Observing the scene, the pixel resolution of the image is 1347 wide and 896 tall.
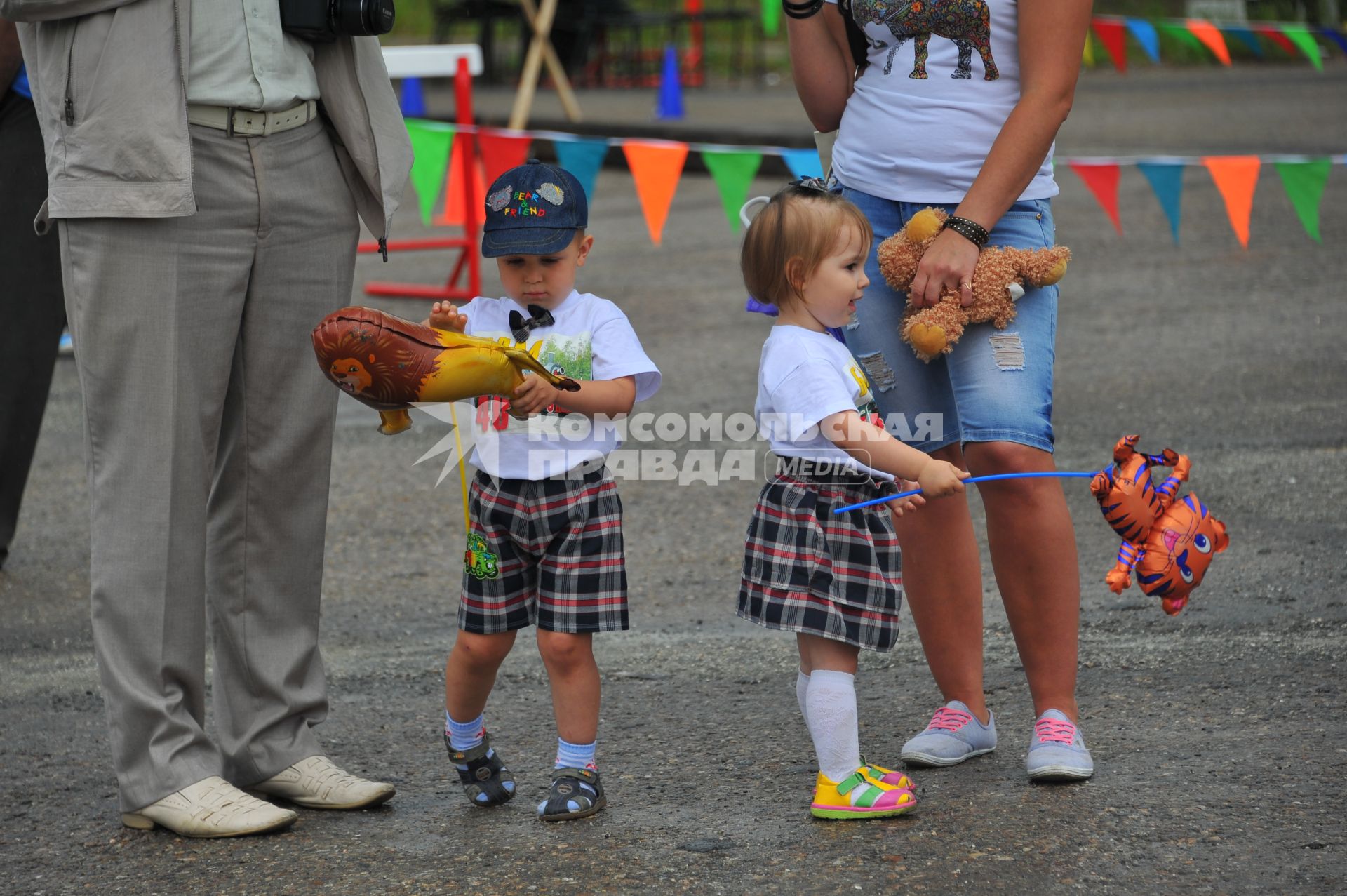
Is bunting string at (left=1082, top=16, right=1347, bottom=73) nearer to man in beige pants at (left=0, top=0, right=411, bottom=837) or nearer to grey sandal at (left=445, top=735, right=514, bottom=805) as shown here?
man in beige pants at (left=0, top=0, right=411, bottom=837)

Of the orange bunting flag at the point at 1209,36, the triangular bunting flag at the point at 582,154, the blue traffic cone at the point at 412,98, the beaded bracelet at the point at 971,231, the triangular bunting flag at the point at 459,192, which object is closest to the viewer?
the beaded bracelet at the point at 971,231

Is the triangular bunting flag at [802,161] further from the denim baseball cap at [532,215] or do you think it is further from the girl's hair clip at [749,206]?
the denim baseball cap at [532,215]

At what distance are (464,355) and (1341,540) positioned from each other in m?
3.26

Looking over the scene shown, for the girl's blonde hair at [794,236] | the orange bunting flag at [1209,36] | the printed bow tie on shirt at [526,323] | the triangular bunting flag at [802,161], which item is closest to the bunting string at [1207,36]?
the orange bunting flag at [1209,36]

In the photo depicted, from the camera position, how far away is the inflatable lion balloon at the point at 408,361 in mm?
2928

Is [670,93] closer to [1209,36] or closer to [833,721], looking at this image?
[1209,36]

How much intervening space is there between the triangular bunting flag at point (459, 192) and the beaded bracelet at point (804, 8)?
573 centimetres

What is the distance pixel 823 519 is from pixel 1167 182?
3.92m

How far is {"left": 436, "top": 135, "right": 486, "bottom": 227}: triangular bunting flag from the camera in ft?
30.6

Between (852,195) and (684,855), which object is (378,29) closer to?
(852,195)

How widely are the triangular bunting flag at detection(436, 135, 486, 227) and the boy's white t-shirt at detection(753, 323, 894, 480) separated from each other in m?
6.16

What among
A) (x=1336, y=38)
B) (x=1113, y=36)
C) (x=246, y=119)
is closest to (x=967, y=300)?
(x=246, y=119)

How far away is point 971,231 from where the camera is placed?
321cm

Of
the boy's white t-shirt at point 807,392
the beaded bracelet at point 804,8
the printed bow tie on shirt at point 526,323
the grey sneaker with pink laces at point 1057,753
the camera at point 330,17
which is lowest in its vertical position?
the grey sneaker with pink laces at point 1057,753
